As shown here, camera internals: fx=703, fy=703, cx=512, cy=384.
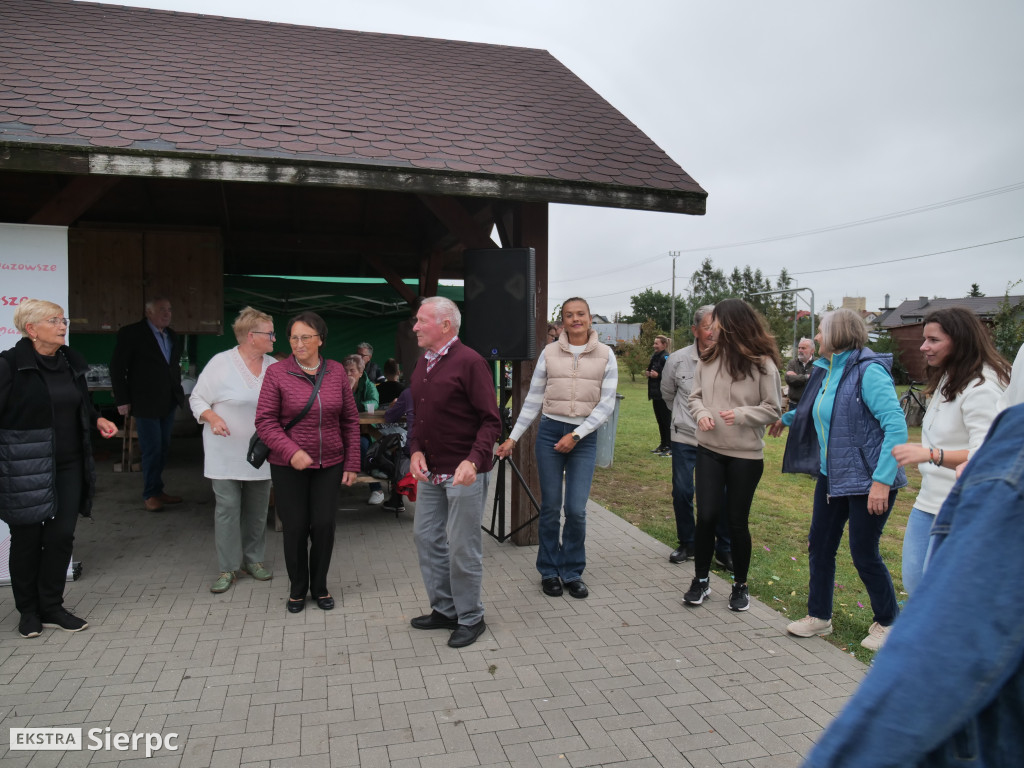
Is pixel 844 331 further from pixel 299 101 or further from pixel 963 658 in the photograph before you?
pixel 299 101

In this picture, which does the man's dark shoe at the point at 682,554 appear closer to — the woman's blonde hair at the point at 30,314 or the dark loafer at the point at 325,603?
the dark loafer at the point at 325,603

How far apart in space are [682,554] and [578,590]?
1182 millimetres

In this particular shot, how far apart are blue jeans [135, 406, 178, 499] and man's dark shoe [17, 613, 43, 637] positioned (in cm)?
291

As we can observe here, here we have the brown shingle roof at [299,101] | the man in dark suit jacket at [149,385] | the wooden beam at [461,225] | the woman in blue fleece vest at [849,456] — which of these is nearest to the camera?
the woman in blue fleece vest at [849,456]

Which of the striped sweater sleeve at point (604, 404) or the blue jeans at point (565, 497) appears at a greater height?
the striped sweater sleeve at point (604, 404)

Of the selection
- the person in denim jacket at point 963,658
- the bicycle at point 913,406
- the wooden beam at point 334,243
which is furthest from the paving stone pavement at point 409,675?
the bicycle at point 913,406

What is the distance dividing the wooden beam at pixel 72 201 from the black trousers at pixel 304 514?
7.65 feet

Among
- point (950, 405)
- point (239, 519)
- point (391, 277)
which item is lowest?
point (239, 519)

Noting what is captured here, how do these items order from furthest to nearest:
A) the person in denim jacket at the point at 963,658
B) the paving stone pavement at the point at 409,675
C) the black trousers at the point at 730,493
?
the black trousers at the point at 730,493 → the paving stone pavement at the point at 409,675 → the person in denim jacket at the point at 963,658

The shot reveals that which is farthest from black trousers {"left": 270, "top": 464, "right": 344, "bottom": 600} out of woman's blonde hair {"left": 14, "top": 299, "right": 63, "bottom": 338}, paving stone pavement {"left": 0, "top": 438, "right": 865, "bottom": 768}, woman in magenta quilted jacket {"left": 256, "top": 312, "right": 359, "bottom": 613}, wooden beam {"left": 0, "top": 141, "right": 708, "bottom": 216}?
wooden beam {"left": 0, "top": 141, "right": 708, "bottom": 216}

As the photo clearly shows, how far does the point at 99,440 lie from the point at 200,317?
428 cm

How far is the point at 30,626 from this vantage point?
12.6 feet

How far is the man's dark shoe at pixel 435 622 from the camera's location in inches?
161

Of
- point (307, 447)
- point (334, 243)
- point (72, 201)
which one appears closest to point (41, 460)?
point (307, 447)
